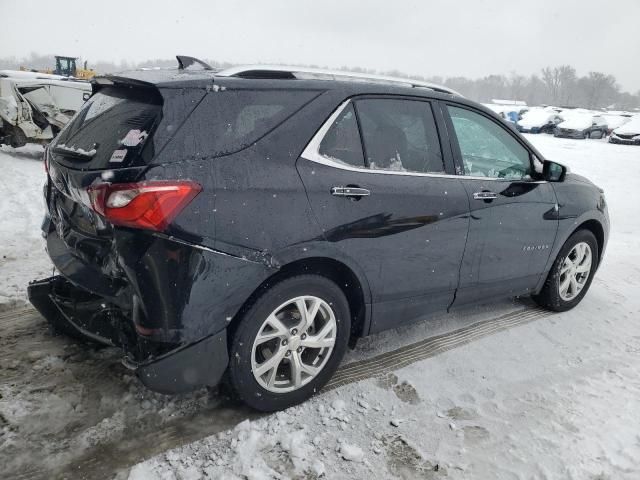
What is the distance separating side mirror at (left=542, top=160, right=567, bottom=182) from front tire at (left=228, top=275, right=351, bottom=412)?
2130 millimetres

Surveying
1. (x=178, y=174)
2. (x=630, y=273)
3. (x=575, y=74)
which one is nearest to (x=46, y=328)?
(x=178, y=174)

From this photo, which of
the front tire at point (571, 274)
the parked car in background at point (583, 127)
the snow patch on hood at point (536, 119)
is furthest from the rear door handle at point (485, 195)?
the snow patch on hood at point (536, 119)

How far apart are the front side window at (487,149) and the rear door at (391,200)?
228 mm

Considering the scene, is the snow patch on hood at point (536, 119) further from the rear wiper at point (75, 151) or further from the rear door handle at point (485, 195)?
the rear wiper at point (75, 151)

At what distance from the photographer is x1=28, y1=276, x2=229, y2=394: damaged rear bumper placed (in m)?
2.29

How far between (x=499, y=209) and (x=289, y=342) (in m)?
1.83

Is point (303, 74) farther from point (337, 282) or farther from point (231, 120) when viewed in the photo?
point (337, 282)

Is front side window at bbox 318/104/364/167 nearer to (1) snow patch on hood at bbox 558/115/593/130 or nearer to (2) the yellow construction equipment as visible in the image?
(2) the yellow construction equipment

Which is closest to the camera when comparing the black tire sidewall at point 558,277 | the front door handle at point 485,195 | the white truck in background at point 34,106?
the front door handle at point 485,195

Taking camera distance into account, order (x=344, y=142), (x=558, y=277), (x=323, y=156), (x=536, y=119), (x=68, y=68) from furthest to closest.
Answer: (x=536, y=119)
(x=68, y=68)
(x=558, y=277)
(x=344, y=142)
(x=323, y=156)

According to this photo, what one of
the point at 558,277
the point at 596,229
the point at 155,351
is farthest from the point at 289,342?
the point at 596,229

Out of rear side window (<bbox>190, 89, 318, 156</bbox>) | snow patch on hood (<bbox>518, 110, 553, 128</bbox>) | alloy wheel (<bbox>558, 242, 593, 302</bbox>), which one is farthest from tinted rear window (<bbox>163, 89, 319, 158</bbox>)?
snow patch on hood (<bbox>518, 110, 553, 128</bbox>)

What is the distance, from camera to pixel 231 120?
94.8 inches

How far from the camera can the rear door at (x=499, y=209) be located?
11.0 feet
